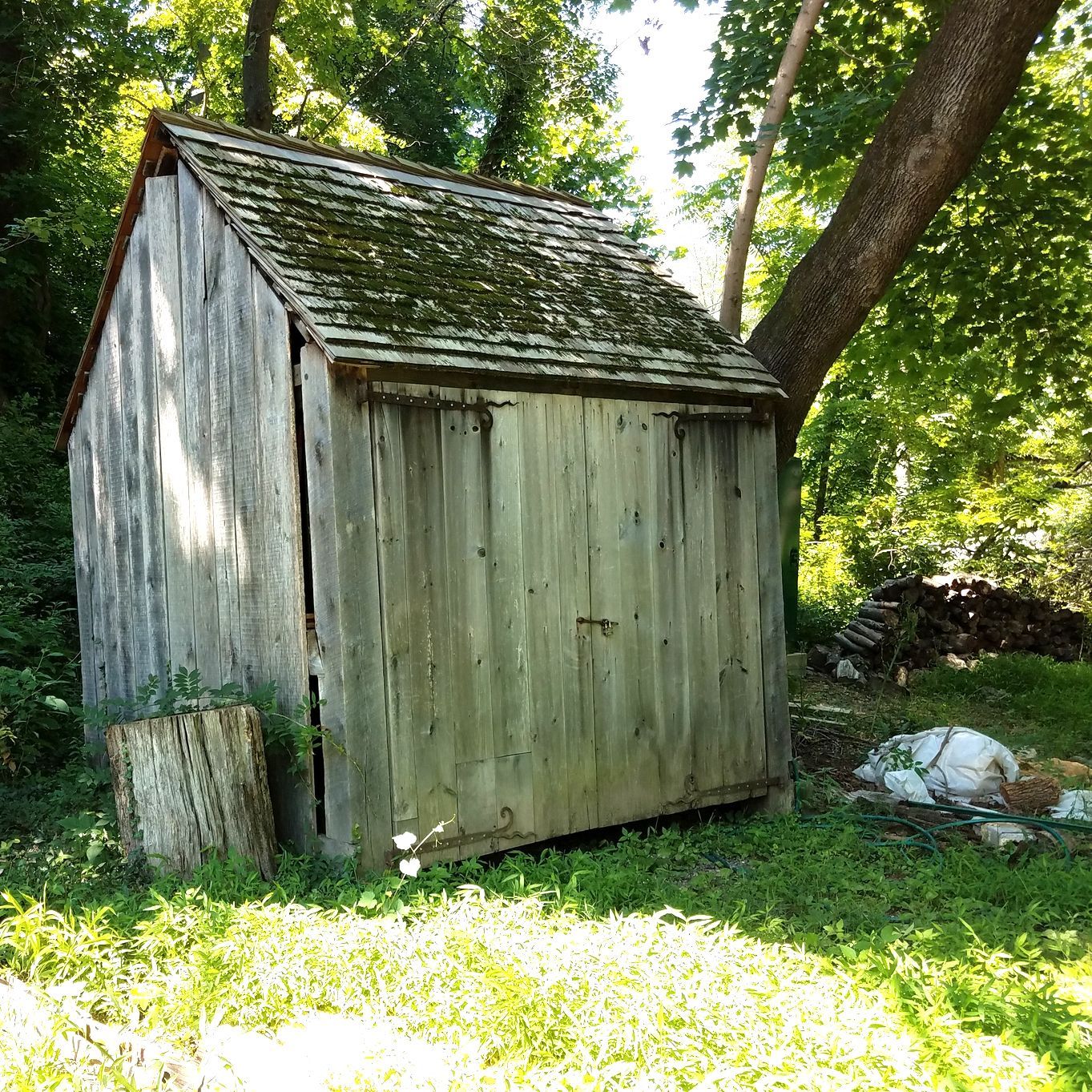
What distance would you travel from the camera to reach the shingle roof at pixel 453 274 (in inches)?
206

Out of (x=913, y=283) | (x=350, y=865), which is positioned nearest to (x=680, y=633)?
(x=350, y=865)

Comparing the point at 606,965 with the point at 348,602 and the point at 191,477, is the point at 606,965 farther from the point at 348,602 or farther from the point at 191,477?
the point at 191,477

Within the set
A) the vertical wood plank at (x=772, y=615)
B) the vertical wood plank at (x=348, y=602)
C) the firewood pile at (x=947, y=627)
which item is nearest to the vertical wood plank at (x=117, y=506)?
the vertical wood plank at (x=348, y=602)

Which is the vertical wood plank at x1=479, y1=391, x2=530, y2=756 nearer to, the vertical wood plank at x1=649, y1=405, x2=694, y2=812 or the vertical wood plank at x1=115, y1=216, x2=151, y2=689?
the vertical wood plank at x1=649, y1=405, x2=694, y2=812

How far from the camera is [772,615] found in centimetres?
686

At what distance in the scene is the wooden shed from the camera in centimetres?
509

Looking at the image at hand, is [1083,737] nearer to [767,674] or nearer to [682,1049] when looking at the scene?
[767,674]

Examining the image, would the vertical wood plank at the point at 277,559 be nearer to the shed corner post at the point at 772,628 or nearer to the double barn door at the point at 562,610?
the double barn door at the point at 562,610

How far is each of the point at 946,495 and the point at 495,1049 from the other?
14.6m

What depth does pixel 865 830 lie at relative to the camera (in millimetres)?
6281

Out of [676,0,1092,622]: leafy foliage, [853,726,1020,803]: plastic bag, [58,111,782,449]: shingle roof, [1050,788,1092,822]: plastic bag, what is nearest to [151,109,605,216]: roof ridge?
[58,111,782,449]: shingle roof

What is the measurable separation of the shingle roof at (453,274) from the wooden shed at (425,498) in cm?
2

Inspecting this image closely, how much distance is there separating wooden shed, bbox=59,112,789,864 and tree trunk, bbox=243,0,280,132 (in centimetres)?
711

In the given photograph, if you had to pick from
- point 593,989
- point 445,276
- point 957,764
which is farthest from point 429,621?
point 957,764
